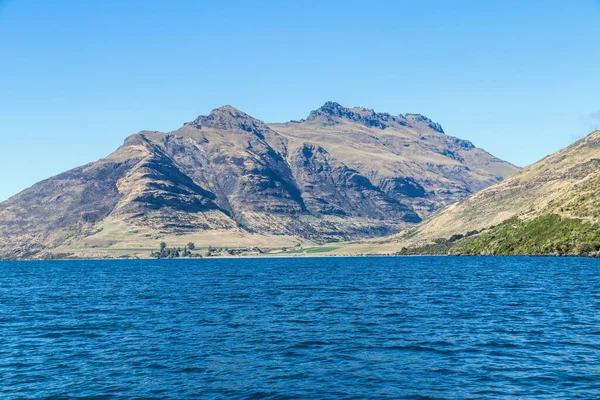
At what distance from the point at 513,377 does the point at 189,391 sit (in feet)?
79.1

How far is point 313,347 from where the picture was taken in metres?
58.3

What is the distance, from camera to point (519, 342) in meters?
57.5

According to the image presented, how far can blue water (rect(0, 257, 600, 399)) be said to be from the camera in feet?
144

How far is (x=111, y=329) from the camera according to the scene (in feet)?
239

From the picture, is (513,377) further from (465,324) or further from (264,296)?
(264,296)

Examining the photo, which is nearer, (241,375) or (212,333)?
(241,375)

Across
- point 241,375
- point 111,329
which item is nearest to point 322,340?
point 241,375

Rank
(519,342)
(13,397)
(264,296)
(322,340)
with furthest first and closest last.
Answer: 1. (264,296)
2. (322,340)
3. (519,342)
4. (13,397)

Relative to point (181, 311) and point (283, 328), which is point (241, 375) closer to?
point (283, 328)

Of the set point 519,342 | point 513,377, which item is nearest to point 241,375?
point 513,377

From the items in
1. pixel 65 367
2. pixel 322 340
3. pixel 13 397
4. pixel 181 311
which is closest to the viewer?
pixel 13 397

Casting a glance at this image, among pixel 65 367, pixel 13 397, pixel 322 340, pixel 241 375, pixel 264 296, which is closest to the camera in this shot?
pixel 13 397

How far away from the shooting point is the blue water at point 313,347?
1725 inches

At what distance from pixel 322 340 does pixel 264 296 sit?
51484 mm
